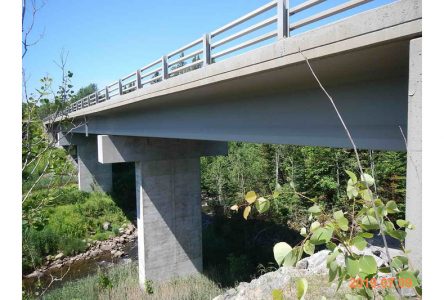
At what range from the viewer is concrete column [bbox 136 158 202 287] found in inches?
498

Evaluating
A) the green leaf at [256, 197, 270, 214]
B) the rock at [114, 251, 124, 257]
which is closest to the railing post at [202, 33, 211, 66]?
the green leaf at [256, 197, 270, 214]

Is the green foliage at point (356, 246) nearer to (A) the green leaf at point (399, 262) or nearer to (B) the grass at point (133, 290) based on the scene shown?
(A) the green leaf at point (399, 262)

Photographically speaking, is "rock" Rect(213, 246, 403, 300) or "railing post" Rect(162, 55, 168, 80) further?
"railing post" Rect(162, 55, 168, 80)

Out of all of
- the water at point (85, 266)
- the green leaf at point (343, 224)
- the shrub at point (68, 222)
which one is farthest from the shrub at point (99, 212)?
the green leaf at point (343, 224)

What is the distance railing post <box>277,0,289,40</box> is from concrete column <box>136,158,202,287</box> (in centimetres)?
947

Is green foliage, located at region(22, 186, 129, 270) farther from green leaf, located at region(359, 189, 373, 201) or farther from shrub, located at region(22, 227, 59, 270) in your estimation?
green leaf, located at region(359, 189, 373, 201)

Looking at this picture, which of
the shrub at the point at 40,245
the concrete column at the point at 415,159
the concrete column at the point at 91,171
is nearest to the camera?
the concrete column at the point at 415,159

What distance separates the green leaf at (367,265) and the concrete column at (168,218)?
39.2 ft

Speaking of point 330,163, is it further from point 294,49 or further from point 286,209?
point 294,49

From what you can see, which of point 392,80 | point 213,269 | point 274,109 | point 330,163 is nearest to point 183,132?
point 274,109

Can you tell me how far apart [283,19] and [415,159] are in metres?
2.71

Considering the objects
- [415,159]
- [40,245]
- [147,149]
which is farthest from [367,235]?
[40,245]

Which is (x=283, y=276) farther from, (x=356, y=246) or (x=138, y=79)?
(x=138, y=79)

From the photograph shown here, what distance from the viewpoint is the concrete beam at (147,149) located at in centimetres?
1285
